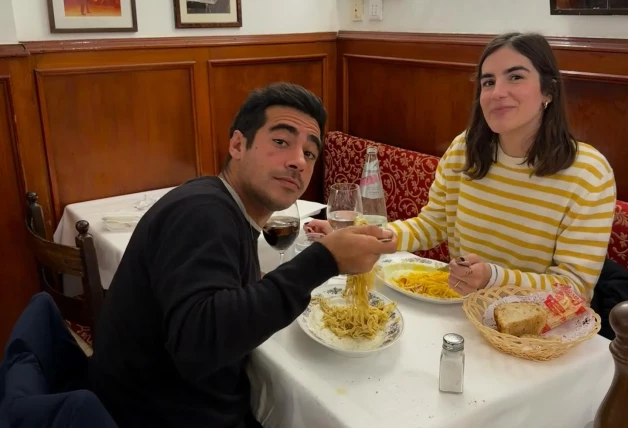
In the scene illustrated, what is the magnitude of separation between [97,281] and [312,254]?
3.27ft

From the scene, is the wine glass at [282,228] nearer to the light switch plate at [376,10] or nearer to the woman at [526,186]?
the woman at [526,186]

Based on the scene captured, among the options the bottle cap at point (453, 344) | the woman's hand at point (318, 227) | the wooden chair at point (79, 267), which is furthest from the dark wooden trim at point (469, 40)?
the wooden chair at point (79, 267)

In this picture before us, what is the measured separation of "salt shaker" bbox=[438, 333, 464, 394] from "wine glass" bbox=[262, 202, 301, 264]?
577 millimetres

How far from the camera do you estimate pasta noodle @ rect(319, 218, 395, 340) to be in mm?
1222

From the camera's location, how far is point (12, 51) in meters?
2.25

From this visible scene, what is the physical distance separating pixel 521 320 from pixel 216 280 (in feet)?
2.07

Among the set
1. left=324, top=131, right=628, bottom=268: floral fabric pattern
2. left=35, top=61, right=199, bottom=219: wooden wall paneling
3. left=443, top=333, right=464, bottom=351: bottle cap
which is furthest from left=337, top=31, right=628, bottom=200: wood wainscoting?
left=443, top=333, right=464, bottom=351: bottle cap

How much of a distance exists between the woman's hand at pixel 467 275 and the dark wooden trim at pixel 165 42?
1.84 m

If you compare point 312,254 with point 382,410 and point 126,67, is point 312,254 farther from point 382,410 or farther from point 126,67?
point 126,67

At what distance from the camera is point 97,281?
69.8 inches

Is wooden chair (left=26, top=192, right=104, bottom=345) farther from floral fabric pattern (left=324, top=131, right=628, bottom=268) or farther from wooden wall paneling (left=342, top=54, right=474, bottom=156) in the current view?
wooden wall paneling (left=342, top=54, right=474, bottom=156)

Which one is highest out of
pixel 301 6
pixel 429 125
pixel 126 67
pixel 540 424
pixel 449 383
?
pixel 301 6

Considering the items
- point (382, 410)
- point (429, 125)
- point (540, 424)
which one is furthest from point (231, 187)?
point (429, 125)

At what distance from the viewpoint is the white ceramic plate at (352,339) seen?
1.15m
